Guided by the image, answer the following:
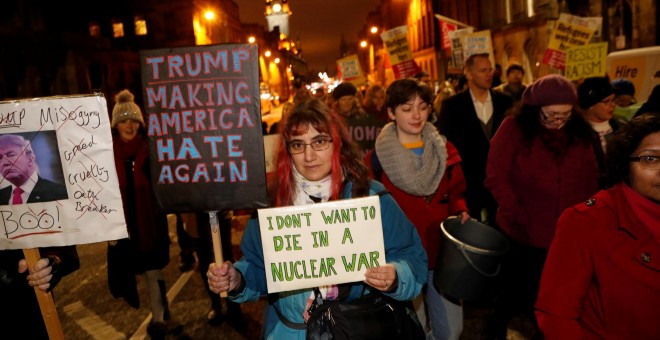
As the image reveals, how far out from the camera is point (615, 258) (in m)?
1.94

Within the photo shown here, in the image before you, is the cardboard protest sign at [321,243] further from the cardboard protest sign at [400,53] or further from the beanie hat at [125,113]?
the cardboard protest sign at [400,53]

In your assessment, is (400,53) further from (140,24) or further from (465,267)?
(140,24)

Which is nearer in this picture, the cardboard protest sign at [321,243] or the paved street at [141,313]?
the cardboard protest sign at [321,243]

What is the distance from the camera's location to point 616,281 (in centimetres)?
194

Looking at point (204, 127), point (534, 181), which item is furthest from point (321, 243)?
point (534, 181)

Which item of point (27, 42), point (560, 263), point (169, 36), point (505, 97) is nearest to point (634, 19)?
point (505, 97)

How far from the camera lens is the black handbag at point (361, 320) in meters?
2.09

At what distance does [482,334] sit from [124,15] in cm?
4520

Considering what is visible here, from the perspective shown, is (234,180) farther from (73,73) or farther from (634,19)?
(73,73)

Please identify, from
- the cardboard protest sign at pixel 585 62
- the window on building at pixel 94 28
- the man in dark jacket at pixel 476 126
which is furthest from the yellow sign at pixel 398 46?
the window on building at pixel 94 28

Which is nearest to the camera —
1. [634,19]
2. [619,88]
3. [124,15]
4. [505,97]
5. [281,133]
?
[281,133]

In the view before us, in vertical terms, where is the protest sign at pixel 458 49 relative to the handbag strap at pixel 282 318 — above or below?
above

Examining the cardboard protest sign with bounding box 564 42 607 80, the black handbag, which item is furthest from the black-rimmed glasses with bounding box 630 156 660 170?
the cardboard protest sign with bounding box 564 42 607 80

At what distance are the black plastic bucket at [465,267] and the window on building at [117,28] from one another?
44.6 metres
